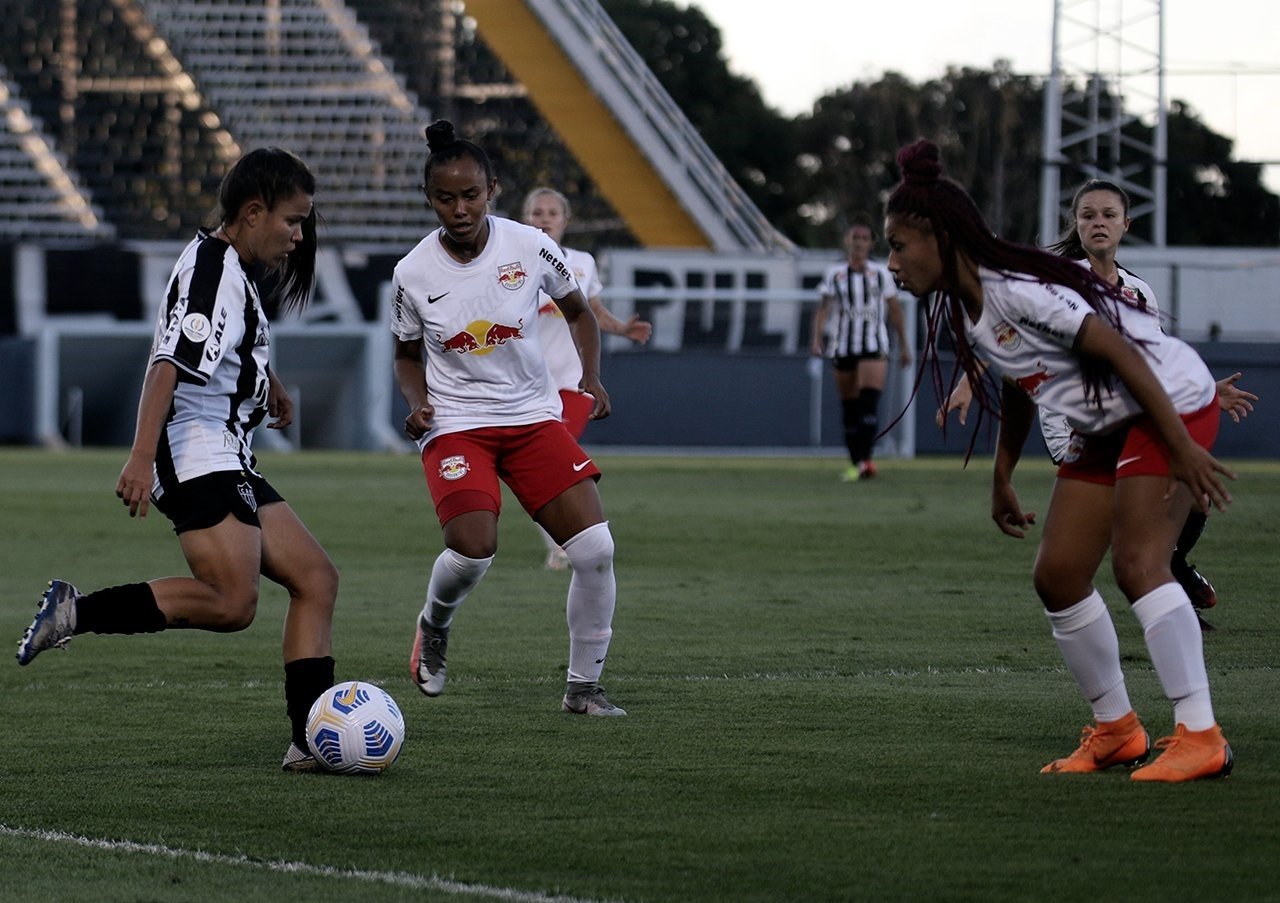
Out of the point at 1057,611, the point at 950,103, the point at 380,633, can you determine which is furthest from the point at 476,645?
the point at 950,103

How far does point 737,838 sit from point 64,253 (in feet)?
92.8

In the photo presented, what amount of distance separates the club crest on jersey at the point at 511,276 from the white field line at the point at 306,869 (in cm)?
261

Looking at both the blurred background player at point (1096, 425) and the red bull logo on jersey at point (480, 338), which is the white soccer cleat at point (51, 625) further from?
the blurred background player at point (1096, 425)

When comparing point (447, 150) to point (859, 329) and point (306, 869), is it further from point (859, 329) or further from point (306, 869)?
point (859, 329)

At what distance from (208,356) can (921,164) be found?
2.00m

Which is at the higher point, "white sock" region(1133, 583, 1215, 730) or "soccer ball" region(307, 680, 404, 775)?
"white sock" region(1133, 583, 1215, 730)

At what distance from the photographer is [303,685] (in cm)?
581

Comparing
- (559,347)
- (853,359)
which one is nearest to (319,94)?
(853,359)

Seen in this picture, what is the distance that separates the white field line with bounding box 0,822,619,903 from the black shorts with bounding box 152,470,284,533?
3.38 feet

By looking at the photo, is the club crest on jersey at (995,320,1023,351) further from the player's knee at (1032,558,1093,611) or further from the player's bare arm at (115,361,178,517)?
the player's bare arm at (115,361,178,517)

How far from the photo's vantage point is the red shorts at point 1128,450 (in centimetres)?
512

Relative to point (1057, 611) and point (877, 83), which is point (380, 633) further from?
point (877, 83)

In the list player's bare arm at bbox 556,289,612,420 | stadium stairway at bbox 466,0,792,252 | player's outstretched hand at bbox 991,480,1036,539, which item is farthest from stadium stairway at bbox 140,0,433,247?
player's outstretched hand at bbox 991,480,1036,539

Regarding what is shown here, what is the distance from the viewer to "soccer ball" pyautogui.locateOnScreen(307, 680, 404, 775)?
551cm
